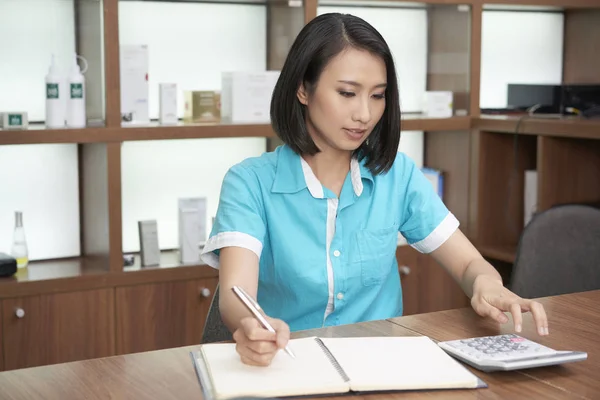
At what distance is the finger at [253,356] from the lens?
55.1 inches

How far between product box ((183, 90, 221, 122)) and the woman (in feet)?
3.94

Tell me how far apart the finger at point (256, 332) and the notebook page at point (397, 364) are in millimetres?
138

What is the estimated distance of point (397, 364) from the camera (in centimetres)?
147

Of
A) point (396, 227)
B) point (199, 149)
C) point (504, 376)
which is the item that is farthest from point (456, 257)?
point (199, 149)

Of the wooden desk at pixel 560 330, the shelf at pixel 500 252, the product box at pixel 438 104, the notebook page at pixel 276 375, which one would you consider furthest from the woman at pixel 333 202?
the product box at pixel 438 104

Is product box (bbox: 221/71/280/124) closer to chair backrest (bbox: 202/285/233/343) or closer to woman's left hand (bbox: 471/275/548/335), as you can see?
chair backrest (bbox: 202/285/233/343)

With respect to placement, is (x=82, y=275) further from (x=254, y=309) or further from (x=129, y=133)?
(x=254, y=309)

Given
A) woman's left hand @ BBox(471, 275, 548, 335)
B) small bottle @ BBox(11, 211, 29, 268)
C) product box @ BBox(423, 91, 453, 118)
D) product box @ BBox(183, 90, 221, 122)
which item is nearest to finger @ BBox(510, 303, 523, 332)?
woman's left hand @ BBox(471, 275, 548, 335)

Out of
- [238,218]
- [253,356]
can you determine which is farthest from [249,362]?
[238,218]

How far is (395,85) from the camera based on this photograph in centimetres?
206

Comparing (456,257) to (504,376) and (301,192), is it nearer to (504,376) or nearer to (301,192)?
(301,192)

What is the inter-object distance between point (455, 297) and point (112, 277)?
1448 mm

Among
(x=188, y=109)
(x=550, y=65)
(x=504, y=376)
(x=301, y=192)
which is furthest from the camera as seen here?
(x=550, y=65)

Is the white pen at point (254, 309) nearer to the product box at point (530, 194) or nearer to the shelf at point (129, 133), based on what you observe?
the shelf at point (129, 133)
